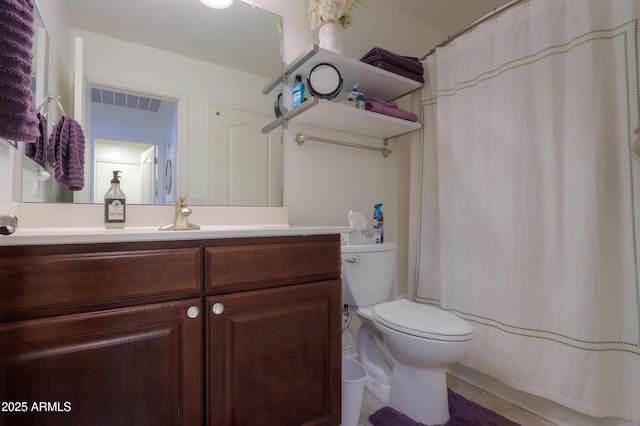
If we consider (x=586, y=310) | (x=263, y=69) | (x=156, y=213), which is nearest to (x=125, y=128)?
(x=156, y=213)

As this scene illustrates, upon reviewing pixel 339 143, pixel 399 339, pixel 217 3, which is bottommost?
pixel 399 339

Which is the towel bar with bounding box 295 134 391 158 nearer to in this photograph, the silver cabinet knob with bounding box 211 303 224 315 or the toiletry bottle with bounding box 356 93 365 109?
the toiletry bottle with bounding box 356 93 365 109

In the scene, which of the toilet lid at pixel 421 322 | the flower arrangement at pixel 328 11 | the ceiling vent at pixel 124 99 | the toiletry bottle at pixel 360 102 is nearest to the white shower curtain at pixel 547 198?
the toilet lid at pixel 421 322

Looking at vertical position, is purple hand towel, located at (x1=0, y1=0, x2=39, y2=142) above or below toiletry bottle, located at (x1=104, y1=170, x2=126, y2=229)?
above

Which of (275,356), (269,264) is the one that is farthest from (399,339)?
(269,264)

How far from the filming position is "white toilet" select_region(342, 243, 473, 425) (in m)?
1.27

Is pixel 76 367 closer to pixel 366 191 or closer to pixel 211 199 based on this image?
pixel 211 199

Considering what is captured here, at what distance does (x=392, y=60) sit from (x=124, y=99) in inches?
54.2

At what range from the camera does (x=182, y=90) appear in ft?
4.57

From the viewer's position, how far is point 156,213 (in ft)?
4.24

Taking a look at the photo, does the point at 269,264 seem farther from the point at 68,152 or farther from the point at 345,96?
the point at 345,96

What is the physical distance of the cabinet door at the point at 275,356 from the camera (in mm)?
917

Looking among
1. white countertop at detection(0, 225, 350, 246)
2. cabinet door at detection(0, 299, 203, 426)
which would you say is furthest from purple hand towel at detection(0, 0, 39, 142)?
cabinet door at detection(0, 299, 203, 426)

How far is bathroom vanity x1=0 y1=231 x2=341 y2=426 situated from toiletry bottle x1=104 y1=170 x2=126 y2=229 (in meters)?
0.45
